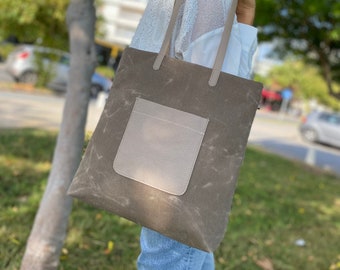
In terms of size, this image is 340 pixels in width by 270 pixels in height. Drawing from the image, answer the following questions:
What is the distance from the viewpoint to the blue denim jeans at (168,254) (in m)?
1.61

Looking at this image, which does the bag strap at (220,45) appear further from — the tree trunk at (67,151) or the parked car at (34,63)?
the parked car at (34,63)

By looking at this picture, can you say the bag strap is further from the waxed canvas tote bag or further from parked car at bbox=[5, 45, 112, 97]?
parked car at bbox=[5, 45, 112, 97]

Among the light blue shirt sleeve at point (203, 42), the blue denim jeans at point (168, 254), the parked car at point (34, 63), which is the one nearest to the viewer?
the light blue shirt sleeve at point (203, 42)

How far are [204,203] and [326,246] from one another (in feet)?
10.4

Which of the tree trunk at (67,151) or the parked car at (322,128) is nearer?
the tree trunk at (67,151)

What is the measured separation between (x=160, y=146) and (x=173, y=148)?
0.14 feet

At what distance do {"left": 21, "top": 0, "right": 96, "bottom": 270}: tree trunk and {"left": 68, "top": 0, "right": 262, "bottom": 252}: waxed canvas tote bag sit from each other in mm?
1062

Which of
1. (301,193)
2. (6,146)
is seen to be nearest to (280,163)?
(301,193)

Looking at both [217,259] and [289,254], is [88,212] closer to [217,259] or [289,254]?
[217,259]

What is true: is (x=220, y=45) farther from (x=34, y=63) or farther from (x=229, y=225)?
(x=34, y=63)

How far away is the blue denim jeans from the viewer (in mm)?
1613

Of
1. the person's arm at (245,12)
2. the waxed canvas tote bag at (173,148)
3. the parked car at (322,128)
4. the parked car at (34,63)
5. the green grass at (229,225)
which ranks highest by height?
the person's arm at (245,12)

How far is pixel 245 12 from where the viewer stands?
5.33 feet

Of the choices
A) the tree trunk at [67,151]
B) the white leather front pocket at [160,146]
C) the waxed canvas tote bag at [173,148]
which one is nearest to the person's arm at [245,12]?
the waxed canvas tote bag at [173,148]
